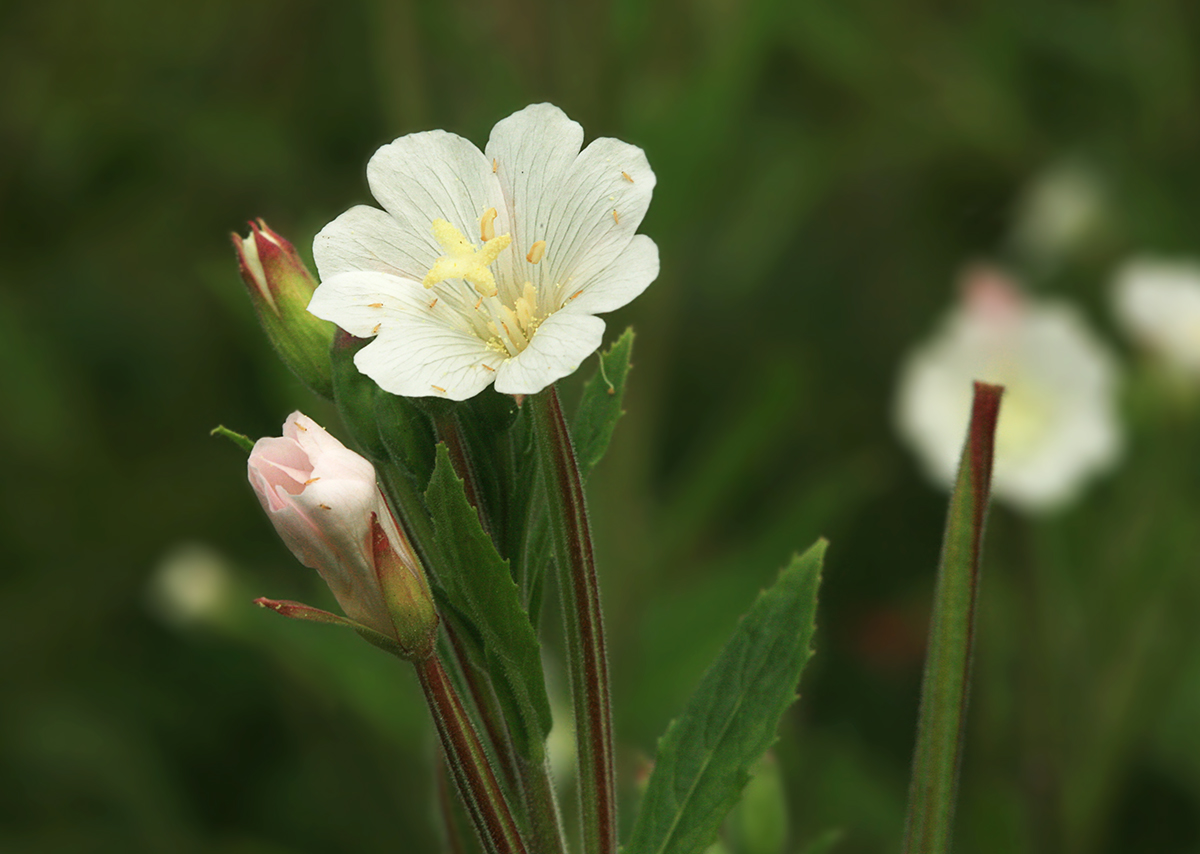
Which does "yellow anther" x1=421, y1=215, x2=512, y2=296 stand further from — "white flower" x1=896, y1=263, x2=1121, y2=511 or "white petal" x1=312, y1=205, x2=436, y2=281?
"white flower" x1=896, y1=263, x2=1121, y2=511

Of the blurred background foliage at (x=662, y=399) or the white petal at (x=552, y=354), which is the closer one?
the white petal at (x=552, y=354)

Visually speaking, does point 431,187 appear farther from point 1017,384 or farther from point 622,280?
point 1017,384

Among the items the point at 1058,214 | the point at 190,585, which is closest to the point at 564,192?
the point at 190,585

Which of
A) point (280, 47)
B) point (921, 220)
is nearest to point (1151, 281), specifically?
point (921, 220)

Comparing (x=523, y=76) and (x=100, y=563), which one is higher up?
(x=523, y=76)

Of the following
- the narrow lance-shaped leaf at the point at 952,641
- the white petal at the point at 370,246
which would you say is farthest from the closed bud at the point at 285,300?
the narrow lance-shaped leaf at the point at 952,641

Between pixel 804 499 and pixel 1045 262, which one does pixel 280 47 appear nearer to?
pixel 804 499

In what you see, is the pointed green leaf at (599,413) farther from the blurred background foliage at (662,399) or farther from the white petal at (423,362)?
the blurred background foliage at (662,399)
